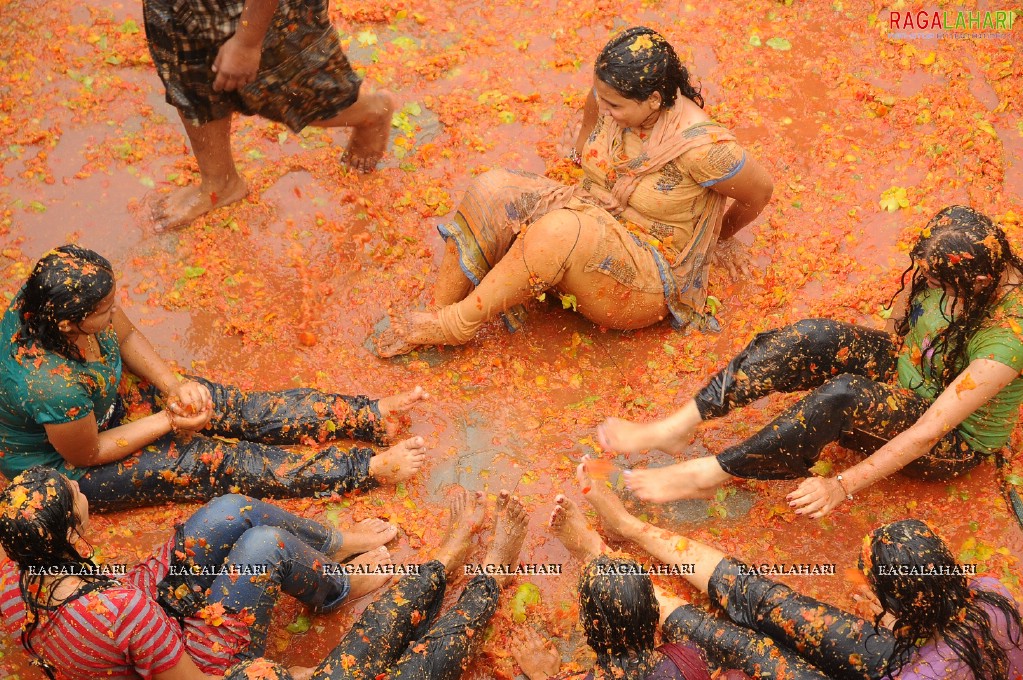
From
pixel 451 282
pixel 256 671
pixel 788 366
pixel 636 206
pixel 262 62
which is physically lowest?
pixel 256 671

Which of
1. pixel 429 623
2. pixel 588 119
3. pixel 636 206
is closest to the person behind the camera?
pixel 429 623

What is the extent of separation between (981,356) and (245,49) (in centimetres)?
321

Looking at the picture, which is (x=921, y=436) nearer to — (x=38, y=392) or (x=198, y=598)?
(x=198, y=598)

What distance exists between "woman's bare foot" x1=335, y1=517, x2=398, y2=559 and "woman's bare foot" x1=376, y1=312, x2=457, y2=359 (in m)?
0.85

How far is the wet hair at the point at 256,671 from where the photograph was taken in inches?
110

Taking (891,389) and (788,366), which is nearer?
(891,389)

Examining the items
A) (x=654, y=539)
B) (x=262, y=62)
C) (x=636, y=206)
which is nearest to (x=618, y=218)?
(x=636, y=206)

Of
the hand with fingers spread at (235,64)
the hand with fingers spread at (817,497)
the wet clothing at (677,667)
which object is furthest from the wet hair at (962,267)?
the hand with fingers spread at (235,64)

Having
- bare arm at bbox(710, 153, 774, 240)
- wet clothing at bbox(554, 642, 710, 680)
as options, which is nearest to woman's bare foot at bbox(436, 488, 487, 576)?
wet clothing at bbox(554, 642, 710, 680)

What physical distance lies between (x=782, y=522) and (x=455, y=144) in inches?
109

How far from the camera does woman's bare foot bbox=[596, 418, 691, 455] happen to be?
12.1 feet

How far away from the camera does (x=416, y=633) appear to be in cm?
327

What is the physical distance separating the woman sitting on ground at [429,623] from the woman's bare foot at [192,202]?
2264 millimetres

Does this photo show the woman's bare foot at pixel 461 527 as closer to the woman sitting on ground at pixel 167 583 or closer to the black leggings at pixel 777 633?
the woman sitting on ground at pixel 167 583
